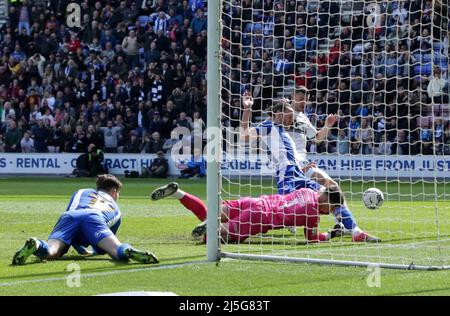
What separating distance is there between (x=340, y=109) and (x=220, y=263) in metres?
8.74

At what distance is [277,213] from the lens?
11.9 metres

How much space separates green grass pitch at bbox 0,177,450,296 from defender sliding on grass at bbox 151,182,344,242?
0.21 m

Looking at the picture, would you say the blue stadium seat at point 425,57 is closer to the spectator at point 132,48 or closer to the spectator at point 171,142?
the spectator at point 171,142

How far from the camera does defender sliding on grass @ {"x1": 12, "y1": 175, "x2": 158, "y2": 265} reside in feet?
32.3

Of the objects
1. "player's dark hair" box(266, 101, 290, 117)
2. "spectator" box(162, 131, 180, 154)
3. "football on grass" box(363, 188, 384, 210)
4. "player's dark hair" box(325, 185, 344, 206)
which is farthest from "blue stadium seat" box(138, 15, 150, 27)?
"player's dark hair" box(325, 185, 344, 206)

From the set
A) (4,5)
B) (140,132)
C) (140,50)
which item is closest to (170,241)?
(140,132)

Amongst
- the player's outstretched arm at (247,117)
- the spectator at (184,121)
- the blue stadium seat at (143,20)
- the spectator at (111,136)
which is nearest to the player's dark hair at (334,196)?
the player's outstretched arm at (247,117)

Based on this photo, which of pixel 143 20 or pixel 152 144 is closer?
pixel 152 144

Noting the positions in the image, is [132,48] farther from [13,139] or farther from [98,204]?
[98,204]

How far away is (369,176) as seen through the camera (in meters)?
22.4

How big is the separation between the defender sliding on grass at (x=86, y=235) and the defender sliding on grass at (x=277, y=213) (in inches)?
62.4

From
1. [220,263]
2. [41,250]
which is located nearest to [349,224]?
[220,263]
